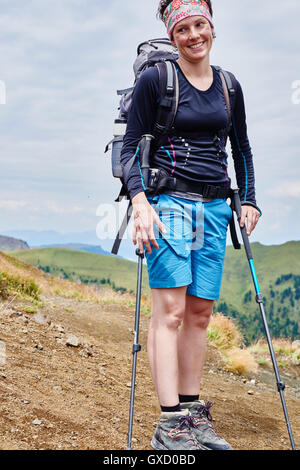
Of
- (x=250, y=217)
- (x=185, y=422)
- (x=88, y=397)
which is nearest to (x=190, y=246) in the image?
(x=250, y=217)

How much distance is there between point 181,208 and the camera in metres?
3.63

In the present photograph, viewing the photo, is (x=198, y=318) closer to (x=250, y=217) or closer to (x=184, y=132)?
(x=250, y=217)

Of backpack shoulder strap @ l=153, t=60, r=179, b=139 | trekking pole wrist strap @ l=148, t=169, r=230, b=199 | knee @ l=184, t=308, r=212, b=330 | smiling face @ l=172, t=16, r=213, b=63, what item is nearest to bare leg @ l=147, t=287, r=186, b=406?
knee @ l=184, t=308, r=212, b=330

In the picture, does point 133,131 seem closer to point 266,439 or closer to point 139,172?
point 139,172

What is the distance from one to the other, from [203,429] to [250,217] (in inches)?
72.0

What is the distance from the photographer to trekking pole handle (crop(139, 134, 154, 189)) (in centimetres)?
361

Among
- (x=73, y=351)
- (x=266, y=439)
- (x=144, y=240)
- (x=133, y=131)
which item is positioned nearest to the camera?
(x=144, y=240)

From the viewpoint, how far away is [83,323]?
34.0 ft

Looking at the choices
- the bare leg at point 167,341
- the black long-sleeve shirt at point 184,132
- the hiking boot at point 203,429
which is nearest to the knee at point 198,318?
the bare leg at point 167,341

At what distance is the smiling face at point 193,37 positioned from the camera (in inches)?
144

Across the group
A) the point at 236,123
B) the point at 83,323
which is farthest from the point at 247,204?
the point at 83,323

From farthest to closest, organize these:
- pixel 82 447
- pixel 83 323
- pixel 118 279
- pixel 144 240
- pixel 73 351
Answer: pixel 118 279, pixel 83 323, pixel 73 351, pixel 82 447, pixel 144 240

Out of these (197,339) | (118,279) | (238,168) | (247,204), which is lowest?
(118,279)

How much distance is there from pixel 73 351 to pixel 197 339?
3688 mm
